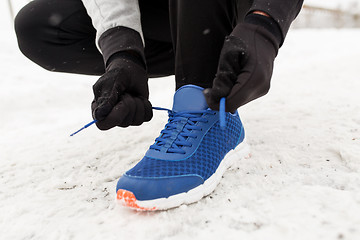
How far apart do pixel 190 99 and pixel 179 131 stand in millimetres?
102

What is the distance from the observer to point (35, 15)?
126 centimetres

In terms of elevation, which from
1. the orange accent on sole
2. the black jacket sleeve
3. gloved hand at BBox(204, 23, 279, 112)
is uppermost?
the black jacket sleeve

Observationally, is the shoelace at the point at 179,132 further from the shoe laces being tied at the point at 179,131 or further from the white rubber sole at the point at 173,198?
the white rubber sole at the point at 173,198

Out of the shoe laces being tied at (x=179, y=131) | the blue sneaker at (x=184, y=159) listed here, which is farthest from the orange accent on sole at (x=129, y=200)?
the shoe laces being tied at (x=179, y=131)

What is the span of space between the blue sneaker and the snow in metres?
0.03

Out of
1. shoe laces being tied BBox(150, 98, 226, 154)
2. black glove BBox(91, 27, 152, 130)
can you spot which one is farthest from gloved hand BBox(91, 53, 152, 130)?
shoe laces being tied BBox(150, 98, 226, 154)

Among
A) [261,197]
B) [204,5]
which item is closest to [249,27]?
[204,5]

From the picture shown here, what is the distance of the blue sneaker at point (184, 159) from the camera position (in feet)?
2.25

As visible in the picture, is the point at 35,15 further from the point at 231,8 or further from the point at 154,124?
the point at 231,8

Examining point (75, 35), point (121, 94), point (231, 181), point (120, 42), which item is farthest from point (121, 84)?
point (75, 35)

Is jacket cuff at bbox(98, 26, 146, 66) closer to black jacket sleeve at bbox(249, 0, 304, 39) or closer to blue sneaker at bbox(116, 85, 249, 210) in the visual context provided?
blue sneaker at bbox(116, 85, 249, 210)

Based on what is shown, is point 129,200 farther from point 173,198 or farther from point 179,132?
point 179,132

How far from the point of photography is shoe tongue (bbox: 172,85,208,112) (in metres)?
0.83

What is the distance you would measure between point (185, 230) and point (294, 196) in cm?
27
